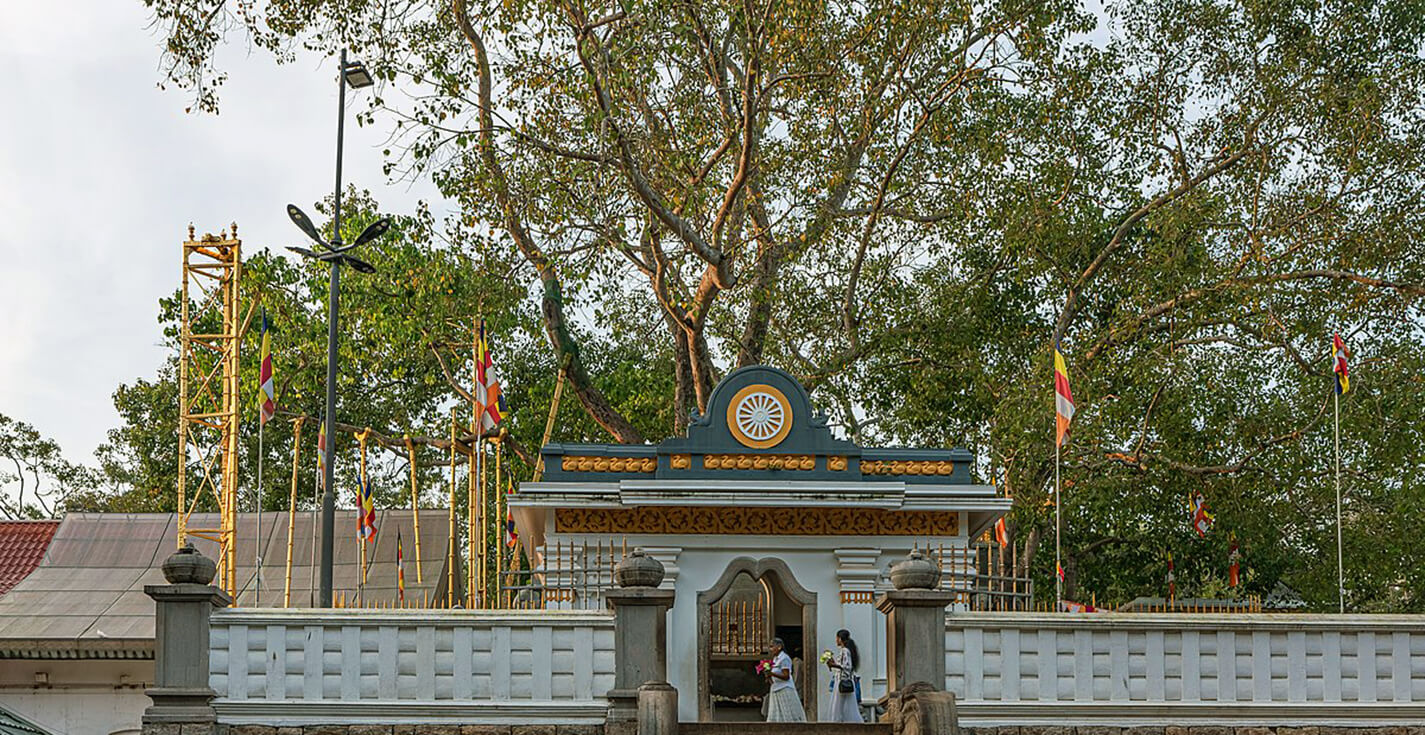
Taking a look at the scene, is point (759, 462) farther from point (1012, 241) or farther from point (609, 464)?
point (1012, 241)

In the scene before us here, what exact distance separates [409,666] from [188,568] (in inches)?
71.2

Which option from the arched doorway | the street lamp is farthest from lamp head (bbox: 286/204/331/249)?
the arched doorway

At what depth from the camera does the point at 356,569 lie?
27.9m

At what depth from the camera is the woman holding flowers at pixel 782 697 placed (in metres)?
14.4

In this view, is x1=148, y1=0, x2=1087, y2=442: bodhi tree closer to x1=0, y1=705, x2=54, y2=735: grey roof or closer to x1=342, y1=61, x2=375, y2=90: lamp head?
x1=342, y1=61, x2=375, y2=90: lamp head

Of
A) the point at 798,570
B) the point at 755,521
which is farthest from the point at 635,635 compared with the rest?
the point at 798,570

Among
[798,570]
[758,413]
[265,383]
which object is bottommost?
[798,570]

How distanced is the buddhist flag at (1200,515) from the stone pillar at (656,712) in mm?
15591

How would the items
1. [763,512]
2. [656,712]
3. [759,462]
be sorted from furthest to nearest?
[759,462] < [763,512] < [656,712]

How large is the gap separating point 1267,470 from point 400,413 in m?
18.1

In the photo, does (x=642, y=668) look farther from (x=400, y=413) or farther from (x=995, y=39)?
(x=400, y=413)

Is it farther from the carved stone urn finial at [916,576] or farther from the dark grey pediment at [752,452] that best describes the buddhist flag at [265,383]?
the carved stone urn finial at [916,576]

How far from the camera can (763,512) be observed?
678 inches

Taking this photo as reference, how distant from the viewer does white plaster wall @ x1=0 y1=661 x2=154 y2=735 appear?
22750mm
